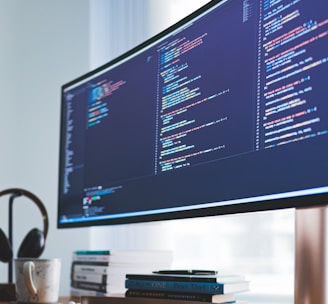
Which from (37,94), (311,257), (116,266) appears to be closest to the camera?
(311,257)

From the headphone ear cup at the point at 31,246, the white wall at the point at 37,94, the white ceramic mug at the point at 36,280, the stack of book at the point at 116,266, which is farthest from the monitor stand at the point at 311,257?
the white wall at the point at 37,94

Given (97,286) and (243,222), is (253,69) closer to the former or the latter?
(97,286)

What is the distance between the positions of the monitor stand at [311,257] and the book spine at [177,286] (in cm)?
14

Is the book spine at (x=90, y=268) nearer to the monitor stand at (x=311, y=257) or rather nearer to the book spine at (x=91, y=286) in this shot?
the book spine at (x=91, y=286)

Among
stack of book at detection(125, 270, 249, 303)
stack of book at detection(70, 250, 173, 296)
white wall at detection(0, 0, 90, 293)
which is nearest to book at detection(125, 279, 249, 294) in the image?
stack of book at detection(125, 270, 249, 303)

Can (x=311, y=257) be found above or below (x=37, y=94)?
below

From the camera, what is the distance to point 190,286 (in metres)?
1.04

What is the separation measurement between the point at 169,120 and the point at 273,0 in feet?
1.13

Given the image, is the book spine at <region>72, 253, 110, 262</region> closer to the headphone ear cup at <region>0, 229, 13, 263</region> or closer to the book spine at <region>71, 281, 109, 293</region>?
the book spine at <region>71, 281, 109, 293</region>

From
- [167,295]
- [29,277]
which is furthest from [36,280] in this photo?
[167,295]

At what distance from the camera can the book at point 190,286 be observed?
1013 millimetres

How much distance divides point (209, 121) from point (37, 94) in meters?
1.04

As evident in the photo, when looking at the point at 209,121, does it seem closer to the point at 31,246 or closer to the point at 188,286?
the point at 188,286

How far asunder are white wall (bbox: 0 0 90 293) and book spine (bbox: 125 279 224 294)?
2.98 ft
